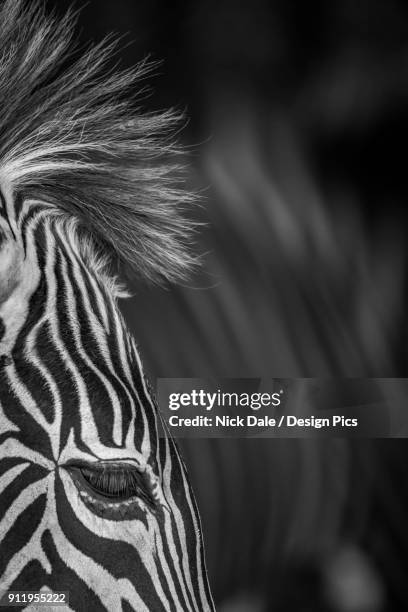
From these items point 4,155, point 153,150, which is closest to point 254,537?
point 153,150

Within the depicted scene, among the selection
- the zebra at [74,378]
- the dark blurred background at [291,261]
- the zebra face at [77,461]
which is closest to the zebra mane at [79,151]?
the zebra at [74,378]

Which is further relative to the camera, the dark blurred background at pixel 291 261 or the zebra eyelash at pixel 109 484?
the dark blurred background at pixel 291 261

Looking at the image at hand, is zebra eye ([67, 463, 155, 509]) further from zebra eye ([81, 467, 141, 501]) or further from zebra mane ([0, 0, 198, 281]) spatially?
zebra mane ([0, 0, 198, 281])

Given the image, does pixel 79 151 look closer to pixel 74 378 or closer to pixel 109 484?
pixel 74 378

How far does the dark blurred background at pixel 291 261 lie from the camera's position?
162cm

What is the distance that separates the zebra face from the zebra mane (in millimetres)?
123

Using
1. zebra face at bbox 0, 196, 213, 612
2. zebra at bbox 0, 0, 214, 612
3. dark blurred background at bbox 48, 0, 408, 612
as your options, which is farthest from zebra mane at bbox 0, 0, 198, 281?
dark blurred background at bbox 48, 0, 408, 612

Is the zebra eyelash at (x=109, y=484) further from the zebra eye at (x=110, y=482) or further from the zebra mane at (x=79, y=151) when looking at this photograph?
the zebra mane at (x=79, y=151)

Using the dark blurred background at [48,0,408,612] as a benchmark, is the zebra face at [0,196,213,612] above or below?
below

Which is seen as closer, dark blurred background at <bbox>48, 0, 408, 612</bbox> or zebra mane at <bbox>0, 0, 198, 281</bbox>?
zebra mane at <bbox>0, 0, 198, 281</bbox>

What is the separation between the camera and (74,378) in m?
0.91

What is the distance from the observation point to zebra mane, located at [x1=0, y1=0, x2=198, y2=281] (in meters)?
1.04

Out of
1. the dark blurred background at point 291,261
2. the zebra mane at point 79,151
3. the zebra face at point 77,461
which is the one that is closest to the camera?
the zebra face at point 77,461

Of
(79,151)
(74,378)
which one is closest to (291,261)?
(79,151)
